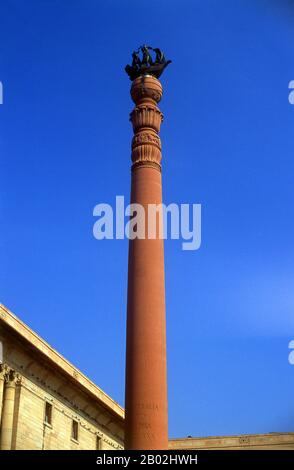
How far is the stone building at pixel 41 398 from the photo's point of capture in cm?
2733

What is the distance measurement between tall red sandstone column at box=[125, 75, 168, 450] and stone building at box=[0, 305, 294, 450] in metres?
8.36

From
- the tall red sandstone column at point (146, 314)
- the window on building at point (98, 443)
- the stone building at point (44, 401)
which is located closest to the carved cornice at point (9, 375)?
the stone building at point (44, 401)

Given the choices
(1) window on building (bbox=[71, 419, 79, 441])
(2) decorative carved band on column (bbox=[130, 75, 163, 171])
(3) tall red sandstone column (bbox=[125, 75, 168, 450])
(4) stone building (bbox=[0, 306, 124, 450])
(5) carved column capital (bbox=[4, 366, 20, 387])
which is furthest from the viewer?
(1) window on building (bbox=[71, 419, 79, 441])

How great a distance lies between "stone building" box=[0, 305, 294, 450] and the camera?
1077 inches

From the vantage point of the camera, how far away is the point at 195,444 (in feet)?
156

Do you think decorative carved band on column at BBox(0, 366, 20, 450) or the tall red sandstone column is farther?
decorative carved band on column at BBox(0, 366, 20, 450)

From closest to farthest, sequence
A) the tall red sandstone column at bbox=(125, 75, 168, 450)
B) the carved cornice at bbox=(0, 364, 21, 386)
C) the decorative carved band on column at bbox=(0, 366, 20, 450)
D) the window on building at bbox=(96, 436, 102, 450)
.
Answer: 1. the tall red sandstone column at bbox=(125, 75, 168, 450)
2. the decorative carved band on column at bbox=(0, 366, 20, 450)
3. the carved cornice at bbox=(0, 364, 21, 386)
4. the window on building at bbox=(96, 436, 102, 450)

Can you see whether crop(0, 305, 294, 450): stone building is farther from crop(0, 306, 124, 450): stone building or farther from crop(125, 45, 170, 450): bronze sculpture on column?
crop(125, 45, 170, 450): bronze sculpture on column

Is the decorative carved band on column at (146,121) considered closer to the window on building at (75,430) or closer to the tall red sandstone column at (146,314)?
the tall red sandstone column at (146,314)

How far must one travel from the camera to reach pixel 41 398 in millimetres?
30438

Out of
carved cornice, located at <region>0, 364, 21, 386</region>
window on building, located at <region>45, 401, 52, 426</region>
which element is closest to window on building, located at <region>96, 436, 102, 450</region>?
window on building, located at <region>45, 401, 52, 426</region>

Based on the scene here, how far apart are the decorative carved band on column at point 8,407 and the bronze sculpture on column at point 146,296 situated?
9583mm
